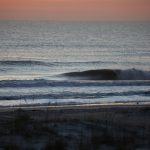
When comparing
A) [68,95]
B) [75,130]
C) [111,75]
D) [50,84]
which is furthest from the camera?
[111,75]

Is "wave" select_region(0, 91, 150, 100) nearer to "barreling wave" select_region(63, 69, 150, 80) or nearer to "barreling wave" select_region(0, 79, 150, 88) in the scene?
"barreling wave" select_region(0, 79, 150, 88)

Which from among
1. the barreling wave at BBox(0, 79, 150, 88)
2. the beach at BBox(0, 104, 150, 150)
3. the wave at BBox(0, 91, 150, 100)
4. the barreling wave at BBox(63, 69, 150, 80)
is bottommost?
the beach at BBox(0, 104, 150, 150)

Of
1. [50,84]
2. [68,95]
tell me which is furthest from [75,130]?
[50,84]

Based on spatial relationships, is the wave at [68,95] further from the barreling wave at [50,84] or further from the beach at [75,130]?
the beach at [75,130]

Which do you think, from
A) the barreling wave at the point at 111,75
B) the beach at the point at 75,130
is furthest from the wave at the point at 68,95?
the barreling wave at the point at 111,75

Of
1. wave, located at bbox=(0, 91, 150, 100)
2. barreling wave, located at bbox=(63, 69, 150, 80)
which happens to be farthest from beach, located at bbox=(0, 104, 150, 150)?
barreling wave, located at bbox=(63, 69, 150, 80)

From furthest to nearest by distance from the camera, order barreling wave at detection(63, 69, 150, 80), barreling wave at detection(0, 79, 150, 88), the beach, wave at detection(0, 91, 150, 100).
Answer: barreling wave at detection(63, 69, 150, 80) < barreling wave at detection(0, 79, 150, 88) < wave at detection(0, 91, 150, 100) < the beach

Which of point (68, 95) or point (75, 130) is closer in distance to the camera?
point (75, 130)

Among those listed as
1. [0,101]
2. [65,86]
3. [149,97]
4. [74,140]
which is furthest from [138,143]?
[65,86]

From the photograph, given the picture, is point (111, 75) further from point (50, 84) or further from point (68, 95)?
point (68, 95)

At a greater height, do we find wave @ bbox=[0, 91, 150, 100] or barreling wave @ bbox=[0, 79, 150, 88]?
barreling wave @ bbox=[0, 79, 150, 88]

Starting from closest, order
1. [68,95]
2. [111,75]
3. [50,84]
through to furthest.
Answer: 1. [68,95]
2. [50,84]
3. [111,75]

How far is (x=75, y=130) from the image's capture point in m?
9.95

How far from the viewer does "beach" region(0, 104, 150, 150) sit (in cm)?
870
